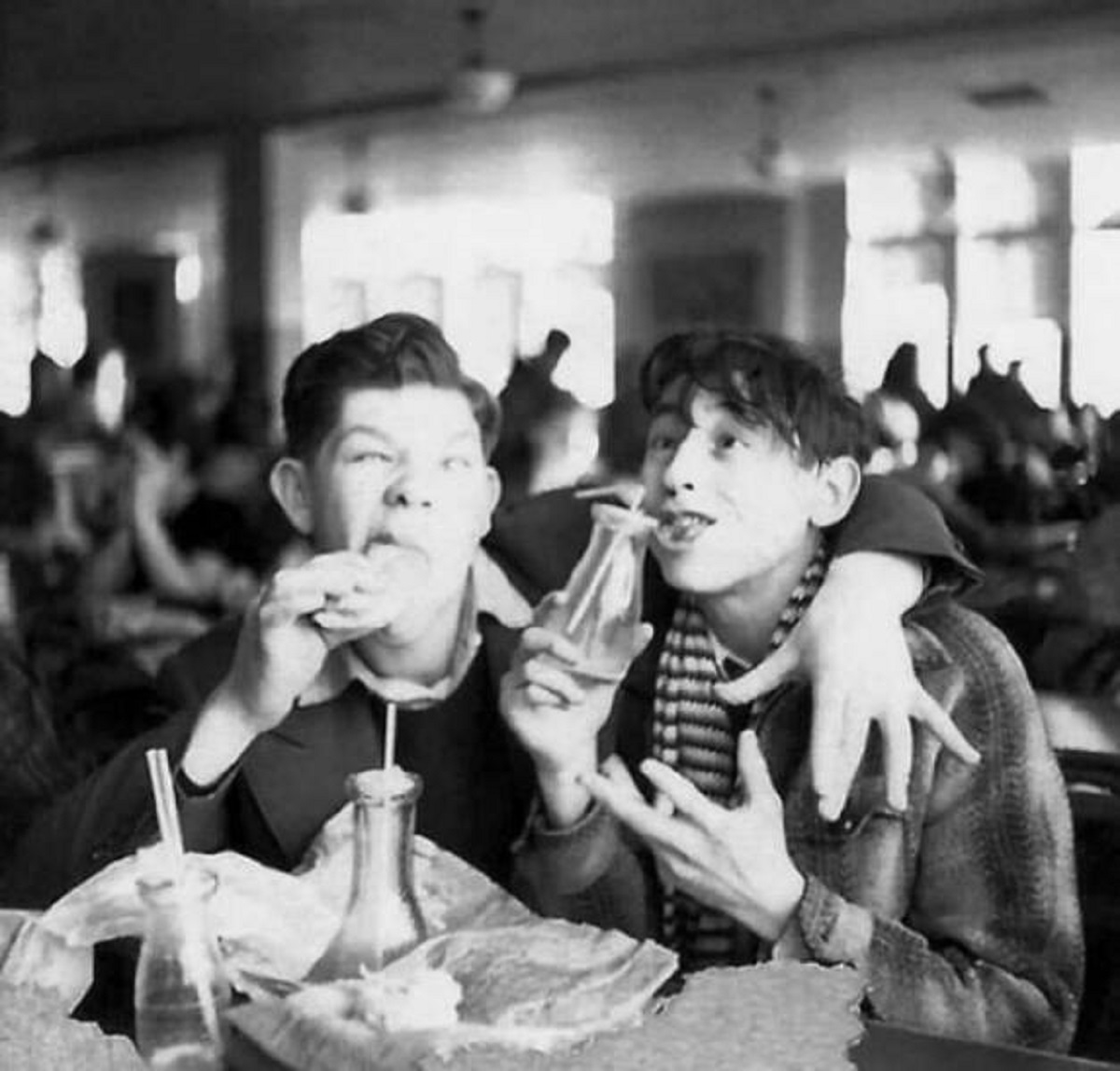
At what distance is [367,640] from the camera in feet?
4.97

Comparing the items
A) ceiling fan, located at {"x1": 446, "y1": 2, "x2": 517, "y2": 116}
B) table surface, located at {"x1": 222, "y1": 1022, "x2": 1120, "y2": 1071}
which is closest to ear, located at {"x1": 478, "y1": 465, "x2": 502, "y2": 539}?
table surface, located at {"x1": 222, "y1": 1022, "x2": 1120, "y2": 1071}

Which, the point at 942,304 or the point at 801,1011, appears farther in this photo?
the point at 942,304

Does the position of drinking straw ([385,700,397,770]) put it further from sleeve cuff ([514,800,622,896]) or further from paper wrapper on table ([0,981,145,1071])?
paper wrapper on table ([0,981,145,1071])

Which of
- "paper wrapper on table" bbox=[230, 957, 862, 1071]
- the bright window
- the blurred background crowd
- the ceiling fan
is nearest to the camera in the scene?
"paper wrapper on table" bbox=[230, 957, 862, 1071]

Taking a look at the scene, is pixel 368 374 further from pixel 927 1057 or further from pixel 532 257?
pixel 532 257

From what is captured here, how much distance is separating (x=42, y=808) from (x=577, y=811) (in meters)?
0.62

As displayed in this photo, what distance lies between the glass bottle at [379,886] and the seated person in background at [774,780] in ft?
0.54

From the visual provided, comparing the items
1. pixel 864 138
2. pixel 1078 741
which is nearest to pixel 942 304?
pixel 1078 741

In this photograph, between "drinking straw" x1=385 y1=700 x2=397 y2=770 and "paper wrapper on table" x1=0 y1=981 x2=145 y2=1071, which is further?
"drinking straw" x1=385 y1=700 x2=397 y2=770

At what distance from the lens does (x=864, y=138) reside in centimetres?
470

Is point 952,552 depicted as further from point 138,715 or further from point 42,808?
point 138,715

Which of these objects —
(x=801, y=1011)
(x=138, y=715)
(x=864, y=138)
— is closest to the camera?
(x=801, y=1011)

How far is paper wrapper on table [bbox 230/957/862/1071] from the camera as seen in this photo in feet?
3.55

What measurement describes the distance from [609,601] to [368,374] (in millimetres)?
284
